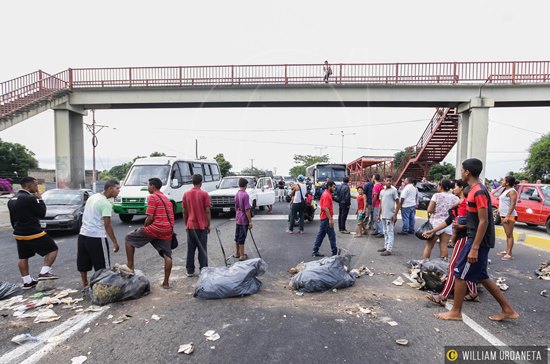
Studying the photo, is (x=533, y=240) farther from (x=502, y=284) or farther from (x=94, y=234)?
(x=94, y=234)

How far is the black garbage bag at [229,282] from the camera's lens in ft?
14.8

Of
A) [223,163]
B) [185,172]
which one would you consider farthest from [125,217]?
[223,163]

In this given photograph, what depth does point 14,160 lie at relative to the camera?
4909 centimetres

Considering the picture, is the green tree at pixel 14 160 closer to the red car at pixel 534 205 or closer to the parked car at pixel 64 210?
the parked car at pixel 64 210

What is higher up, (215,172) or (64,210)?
(215,172)

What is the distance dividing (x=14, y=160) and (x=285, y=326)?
6053cm

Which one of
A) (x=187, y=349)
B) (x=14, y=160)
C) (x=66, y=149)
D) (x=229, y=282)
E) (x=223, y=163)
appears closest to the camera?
(x=187, y=349)

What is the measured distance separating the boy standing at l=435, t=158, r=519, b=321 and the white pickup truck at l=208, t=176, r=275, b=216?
9395 millimetres

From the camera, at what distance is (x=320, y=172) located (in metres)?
23.0

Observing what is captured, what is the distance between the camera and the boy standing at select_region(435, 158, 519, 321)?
3.67 metres

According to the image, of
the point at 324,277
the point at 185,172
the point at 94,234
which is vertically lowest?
the point at 324,277

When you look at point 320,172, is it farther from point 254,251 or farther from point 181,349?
point 181,349

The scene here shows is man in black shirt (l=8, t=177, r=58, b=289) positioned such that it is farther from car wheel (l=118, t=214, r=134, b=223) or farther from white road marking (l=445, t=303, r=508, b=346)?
car wheel (l=118, t=214, r=134, b=223)

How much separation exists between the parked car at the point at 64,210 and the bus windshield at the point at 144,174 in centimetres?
199
